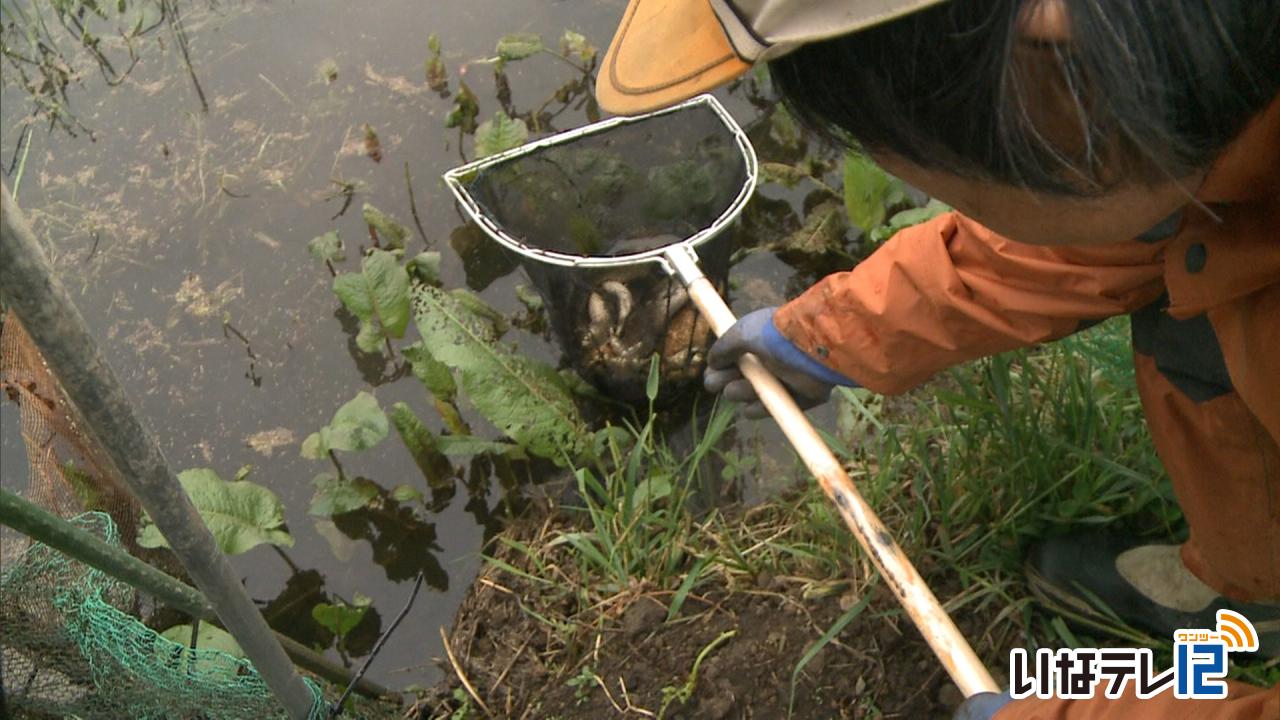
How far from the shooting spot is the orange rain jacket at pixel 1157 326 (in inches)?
52.5

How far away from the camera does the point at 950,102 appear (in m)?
0.94

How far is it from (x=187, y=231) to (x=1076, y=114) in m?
2.66

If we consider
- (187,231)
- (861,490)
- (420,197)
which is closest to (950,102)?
(861,490)

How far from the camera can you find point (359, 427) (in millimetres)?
2264

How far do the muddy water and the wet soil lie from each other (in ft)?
0.62

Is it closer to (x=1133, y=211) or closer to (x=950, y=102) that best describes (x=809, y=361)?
(x=1133, y=211)

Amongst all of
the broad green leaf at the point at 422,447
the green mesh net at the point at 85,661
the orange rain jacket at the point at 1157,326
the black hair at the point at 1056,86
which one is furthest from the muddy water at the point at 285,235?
the black hair at the point at 1056,86

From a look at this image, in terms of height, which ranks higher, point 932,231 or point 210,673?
point 932,231

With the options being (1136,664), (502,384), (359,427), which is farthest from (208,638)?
(1136,664)

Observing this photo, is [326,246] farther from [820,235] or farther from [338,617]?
[820,235]

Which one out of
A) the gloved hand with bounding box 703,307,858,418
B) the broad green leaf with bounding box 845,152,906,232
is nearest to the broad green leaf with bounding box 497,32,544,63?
the broad green leaf with bounding box 845,152,906,232

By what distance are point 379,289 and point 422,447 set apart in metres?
0.38

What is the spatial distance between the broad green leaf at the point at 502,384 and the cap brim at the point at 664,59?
43.4 inches

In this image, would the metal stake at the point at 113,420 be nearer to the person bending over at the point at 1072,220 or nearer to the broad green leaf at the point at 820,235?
the person bending over at the point at 1072,220
